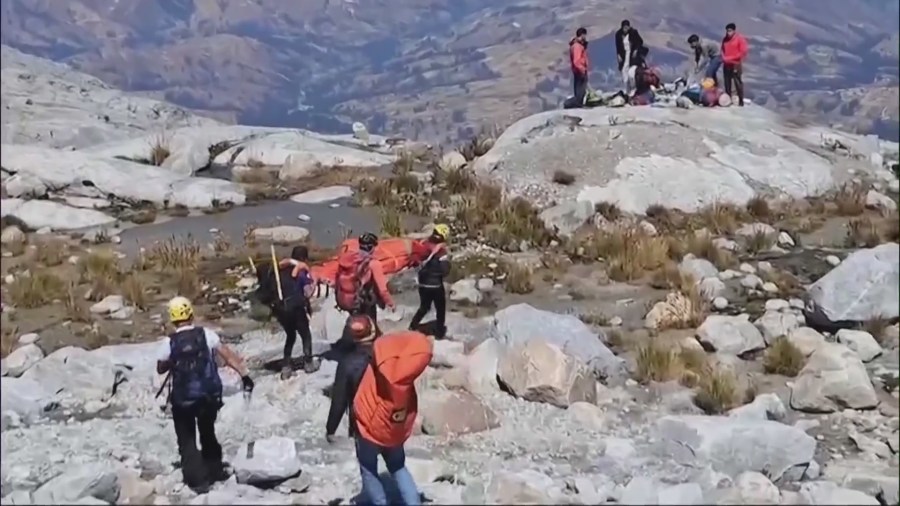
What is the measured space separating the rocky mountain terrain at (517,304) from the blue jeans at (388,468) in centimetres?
54

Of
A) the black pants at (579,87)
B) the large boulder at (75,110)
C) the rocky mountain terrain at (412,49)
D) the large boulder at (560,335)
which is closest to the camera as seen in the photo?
the large boulder at (560,335)

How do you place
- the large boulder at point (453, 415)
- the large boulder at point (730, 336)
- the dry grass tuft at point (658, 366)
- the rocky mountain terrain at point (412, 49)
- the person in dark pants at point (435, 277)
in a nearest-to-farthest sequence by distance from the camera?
the large boulder at point (453, 415) < the dry grass tuft at point (658, 366) < the person in dark pants at point (435, 277) < the large boulder at point (730, 336) < the rocky mountain terrain at point (412, 49)

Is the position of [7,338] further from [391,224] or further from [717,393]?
[717,393]

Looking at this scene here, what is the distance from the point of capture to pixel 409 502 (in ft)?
24.6

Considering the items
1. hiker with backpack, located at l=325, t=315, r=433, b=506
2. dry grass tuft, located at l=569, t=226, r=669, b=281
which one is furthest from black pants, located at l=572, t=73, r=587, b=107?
hiker with backpack, located at l=325, t=315, r=433, b=506

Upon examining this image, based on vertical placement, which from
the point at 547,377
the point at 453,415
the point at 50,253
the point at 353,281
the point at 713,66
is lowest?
the point at 453,415

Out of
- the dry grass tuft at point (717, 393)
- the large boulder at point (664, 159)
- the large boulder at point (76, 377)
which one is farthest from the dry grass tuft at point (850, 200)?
the large boulder at point (76, 377)

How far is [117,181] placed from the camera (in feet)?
63.3

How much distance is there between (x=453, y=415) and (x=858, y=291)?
462 cm

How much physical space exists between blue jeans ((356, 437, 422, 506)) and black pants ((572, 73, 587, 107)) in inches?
Answer: 509

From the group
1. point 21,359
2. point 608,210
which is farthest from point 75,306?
point 608,210

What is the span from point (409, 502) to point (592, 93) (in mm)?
13721

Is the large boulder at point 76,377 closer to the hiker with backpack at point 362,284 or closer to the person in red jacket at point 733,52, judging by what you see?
the hiker with backpack at point 362,284

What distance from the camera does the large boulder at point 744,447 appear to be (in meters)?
8.64
